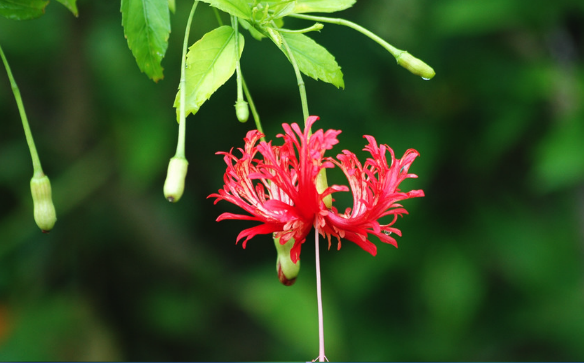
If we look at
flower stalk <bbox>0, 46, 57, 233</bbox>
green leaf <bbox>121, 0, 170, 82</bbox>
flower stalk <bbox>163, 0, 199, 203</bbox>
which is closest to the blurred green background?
flower stalk <bbox>0, 46, 57, 233</bbox>

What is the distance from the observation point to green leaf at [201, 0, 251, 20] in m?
0.99

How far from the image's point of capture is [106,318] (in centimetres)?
301

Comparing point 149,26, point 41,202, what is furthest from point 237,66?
point 41,202

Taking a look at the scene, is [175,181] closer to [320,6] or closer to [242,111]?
[242,111]

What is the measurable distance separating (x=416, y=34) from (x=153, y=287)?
168 centimetres

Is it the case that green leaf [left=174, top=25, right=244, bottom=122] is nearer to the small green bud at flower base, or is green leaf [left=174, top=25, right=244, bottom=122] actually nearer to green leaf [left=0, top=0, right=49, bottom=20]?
the small green bud at flower base

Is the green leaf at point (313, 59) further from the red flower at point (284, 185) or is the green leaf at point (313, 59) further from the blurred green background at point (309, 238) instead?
the blurred green background at point (309, 238)

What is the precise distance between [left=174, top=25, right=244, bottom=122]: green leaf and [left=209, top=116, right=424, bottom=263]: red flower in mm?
102

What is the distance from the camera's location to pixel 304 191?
38.3 inches

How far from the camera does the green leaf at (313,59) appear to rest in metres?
1.07

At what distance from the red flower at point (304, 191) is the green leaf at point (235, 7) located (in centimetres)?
19

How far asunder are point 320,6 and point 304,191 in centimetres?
33

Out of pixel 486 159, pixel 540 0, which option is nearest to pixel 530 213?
pixel 486 159

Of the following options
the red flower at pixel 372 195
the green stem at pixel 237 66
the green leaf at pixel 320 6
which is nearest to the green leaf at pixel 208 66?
the green stem at pixel 237 66
